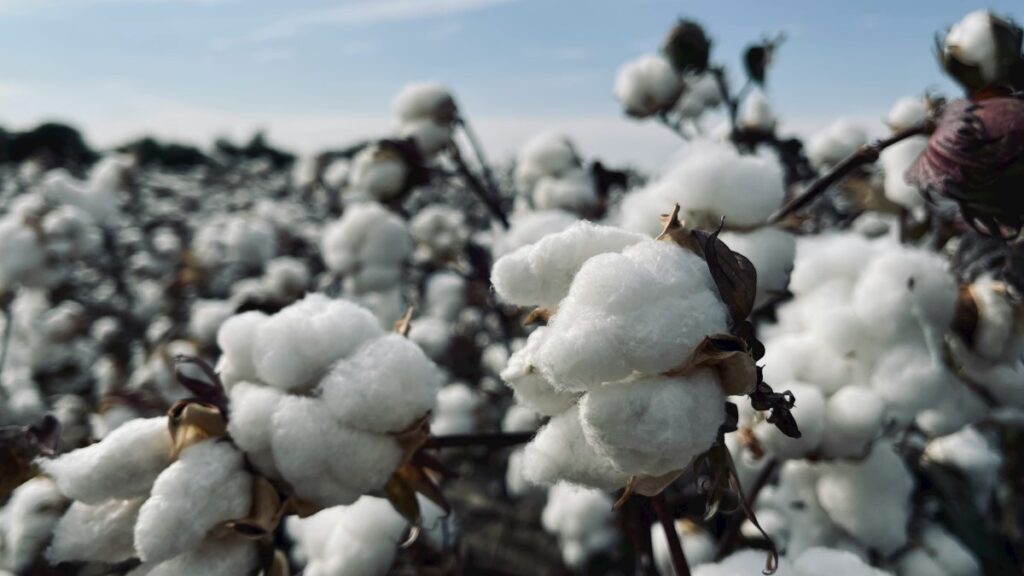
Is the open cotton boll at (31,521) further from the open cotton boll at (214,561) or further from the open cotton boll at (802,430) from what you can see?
the open cotton boll at (802,430)

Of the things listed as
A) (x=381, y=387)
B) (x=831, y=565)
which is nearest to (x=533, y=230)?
(x=381, y=387)

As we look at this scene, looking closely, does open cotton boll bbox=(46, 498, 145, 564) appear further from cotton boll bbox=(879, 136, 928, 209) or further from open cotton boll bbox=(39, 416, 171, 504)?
cotton boll bbox=(879, 136, 928, 209)

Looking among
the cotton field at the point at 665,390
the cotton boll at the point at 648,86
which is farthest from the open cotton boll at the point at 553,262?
the cotton boll at the point at 648,86

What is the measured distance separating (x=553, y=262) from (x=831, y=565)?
431mm

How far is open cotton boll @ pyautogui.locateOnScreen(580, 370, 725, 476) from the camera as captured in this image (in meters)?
0.58

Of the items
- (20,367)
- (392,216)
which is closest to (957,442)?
(392,216)

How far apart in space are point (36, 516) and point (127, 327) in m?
2.64

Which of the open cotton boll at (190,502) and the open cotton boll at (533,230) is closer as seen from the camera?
the open cotton boll at (190,502)

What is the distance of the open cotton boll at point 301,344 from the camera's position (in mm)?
851

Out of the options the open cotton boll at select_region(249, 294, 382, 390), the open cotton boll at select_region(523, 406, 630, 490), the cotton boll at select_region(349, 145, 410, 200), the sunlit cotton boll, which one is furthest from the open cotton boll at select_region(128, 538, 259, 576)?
the sunlit cotton boll

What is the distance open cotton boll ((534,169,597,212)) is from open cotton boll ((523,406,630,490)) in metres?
1.49

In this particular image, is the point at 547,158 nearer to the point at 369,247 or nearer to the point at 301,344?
the point at 369,247

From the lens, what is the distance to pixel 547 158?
2.25 m

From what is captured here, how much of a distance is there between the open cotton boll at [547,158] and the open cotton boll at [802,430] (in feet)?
4.13
